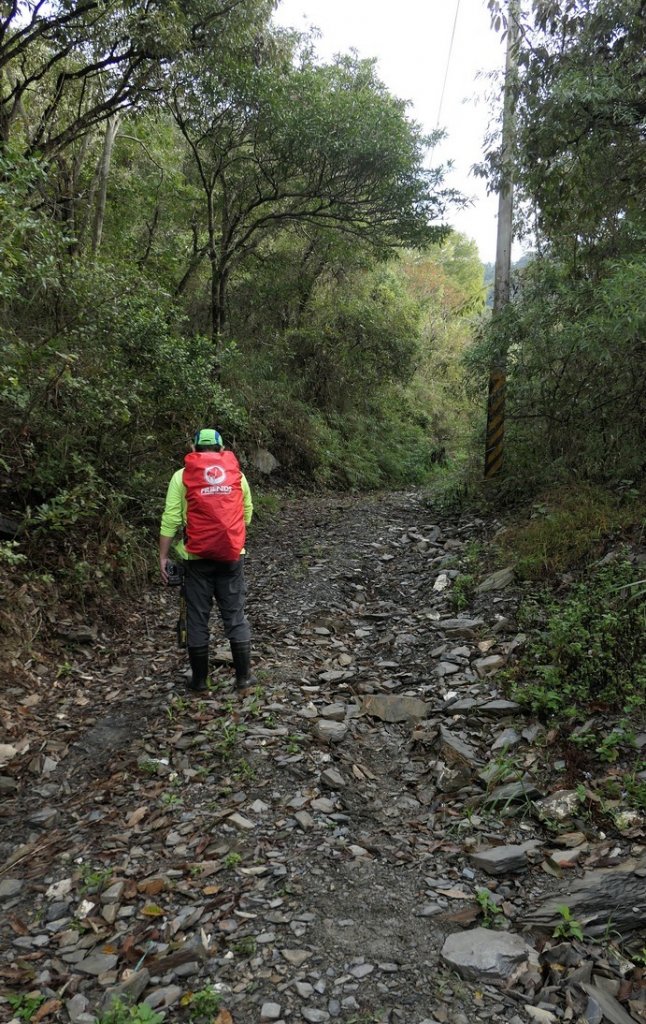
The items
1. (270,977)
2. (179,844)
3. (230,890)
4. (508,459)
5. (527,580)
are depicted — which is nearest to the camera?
(270,977)

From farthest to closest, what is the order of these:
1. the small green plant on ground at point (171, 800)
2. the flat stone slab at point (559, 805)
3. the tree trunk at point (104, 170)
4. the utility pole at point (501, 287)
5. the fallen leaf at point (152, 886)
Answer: the tree trunk at point (104, 170), the utility pole at point (501, 287), the small green plant on ground at point (171, 800), the flat stone slab at point (559, 805), the fallen leaf at point (152, 886)

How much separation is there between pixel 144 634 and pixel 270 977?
4652 mm

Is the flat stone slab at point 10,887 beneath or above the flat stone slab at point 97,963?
beneath

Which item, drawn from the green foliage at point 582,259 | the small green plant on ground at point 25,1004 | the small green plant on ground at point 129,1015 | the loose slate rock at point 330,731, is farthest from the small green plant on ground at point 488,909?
the green foliage at point 582,259

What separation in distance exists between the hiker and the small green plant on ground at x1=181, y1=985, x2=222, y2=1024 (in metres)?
2.82

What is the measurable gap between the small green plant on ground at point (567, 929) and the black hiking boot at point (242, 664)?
304 centimetres

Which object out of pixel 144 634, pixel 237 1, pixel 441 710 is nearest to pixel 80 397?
pixel 144 634

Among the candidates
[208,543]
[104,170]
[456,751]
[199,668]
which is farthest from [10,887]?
[104,170]

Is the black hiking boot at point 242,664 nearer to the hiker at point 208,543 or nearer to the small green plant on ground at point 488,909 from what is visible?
the hiker at point 208,543

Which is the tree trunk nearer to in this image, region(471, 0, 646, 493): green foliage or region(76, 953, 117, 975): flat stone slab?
region(471, 0, 646, 493): green foliage

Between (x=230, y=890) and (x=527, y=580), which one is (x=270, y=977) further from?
(x=527, y=580)

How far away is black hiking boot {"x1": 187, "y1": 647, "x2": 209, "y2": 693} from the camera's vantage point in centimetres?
551

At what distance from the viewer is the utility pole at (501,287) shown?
372 inches

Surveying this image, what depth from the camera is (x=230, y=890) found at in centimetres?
341
